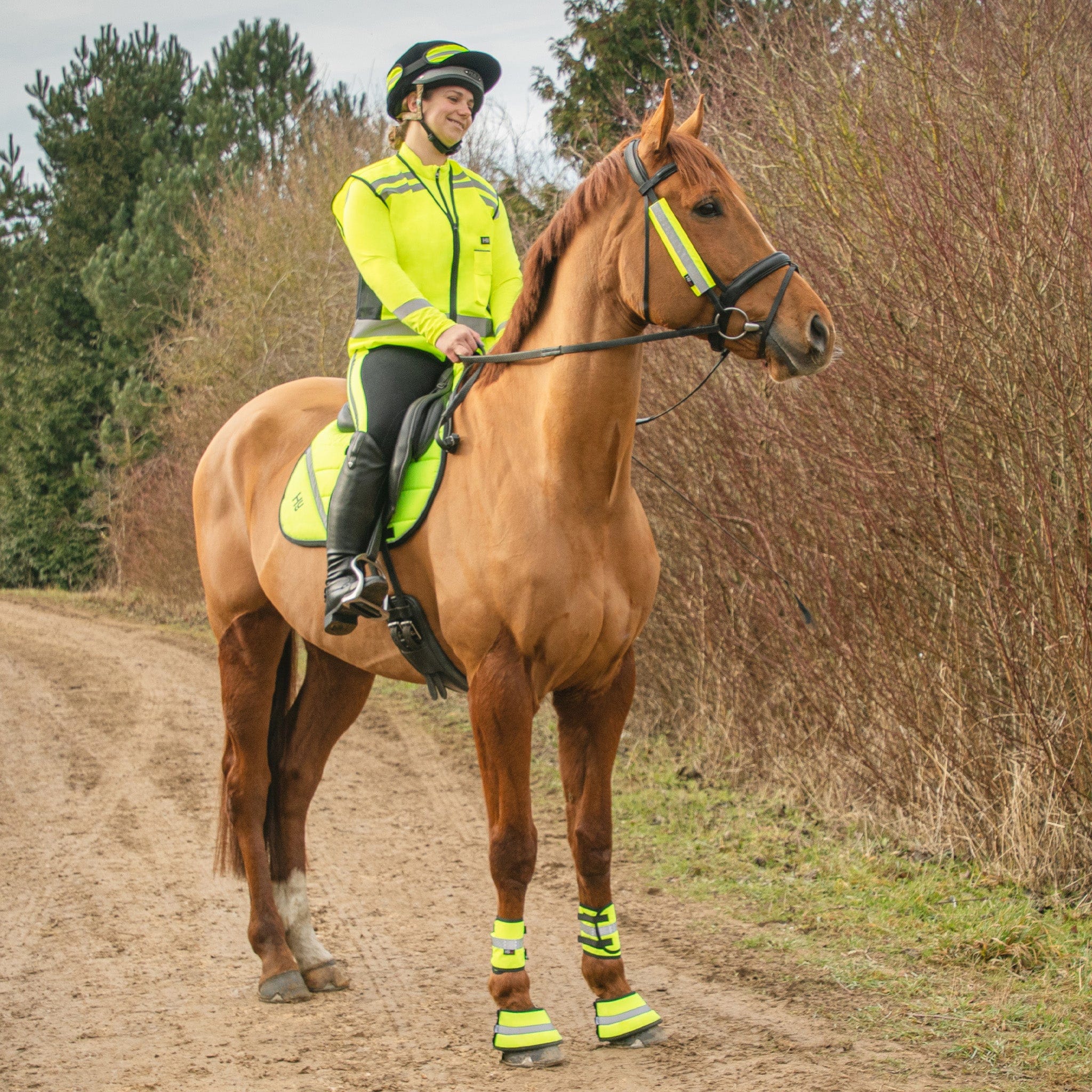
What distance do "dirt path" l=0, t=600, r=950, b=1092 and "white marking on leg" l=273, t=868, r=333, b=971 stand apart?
0.17 metres

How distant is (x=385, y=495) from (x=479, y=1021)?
183 cm

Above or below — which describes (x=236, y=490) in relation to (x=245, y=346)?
below

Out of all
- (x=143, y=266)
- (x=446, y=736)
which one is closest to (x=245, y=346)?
(x=143, y=266)

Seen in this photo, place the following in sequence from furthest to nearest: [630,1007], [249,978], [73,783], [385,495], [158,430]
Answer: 1. [158,430]
2. [73,783]
3. [249,978]
4. [385,495]
5. [630,1007]

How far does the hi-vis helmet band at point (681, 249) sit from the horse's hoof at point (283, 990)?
2885 mm

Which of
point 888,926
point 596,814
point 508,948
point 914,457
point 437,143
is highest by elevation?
point 437,143

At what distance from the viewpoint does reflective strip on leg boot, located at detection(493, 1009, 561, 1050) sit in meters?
3.57


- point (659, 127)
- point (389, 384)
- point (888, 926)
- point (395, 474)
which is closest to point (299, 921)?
point (395, 474)

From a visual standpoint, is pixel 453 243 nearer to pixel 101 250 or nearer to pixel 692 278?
pixel 692 278

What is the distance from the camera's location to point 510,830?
142 inches

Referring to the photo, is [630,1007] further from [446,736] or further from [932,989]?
[446,736]

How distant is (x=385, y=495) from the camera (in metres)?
4.01

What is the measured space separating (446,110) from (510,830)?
2.50m

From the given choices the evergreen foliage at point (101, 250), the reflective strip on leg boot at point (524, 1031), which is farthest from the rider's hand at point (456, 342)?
the evergreen foliage at point (101, 250)
